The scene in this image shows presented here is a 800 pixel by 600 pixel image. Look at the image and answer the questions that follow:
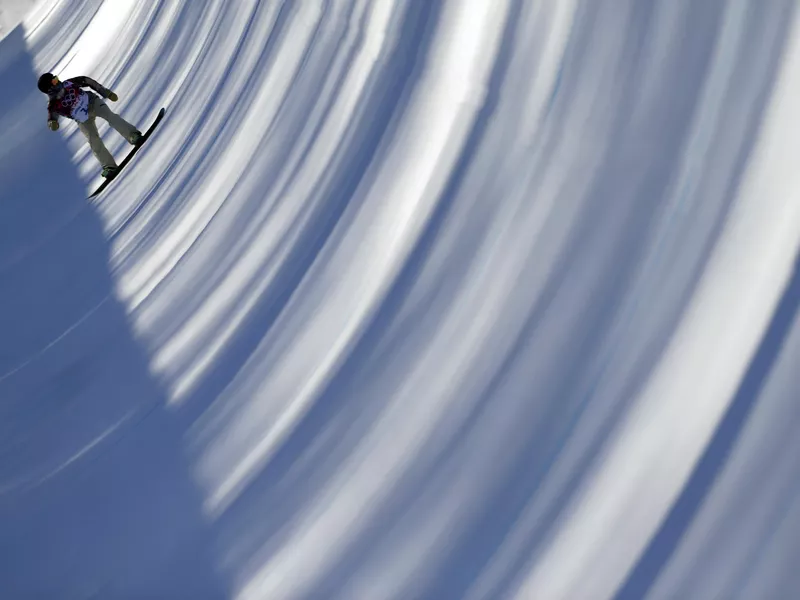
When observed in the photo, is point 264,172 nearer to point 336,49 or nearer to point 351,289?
point 336,49

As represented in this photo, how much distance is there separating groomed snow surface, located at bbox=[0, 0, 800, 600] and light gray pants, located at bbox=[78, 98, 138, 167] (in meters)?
0.59

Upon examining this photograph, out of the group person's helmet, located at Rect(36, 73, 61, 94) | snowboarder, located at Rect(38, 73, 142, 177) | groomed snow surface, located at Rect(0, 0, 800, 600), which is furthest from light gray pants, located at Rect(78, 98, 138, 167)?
groomed snow surface, located at Rect(0, 0, 800, 600)

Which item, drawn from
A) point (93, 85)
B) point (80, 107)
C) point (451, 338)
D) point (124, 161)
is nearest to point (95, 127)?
point (80, 107)

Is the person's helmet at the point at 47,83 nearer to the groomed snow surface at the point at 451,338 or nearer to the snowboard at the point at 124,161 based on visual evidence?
the snowboard at the point at 124,161

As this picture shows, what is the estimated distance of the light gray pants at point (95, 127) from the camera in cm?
460

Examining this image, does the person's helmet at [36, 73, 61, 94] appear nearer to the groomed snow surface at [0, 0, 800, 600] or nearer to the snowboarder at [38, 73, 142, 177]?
the snowboarder at [38, 73, 142, 177]

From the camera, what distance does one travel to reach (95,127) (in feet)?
15.2

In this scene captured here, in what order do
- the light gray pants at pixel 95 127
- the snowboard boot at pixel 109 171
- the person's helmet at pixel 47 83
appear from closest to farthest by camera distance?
the person's helmet at pixel 47 83, the light gray pants at pixel 95 127, the snowboard boot at pixel 109 171

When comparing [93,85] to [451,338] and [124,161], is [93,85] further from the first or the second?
[451,338]

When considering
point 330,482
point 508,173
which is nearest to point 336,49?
point 508,173

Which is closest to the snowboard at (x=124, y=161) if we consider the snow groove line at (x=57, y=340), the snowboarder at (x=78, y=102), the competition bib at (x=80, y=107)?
the snowboarder at (x=78, y=102)

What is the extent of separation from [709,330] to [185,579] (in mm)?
1604

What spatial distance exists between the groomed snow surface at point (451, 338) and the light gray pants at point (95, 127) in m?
0.59

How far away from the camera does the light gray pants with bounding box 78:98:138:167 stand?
15.1 ft
